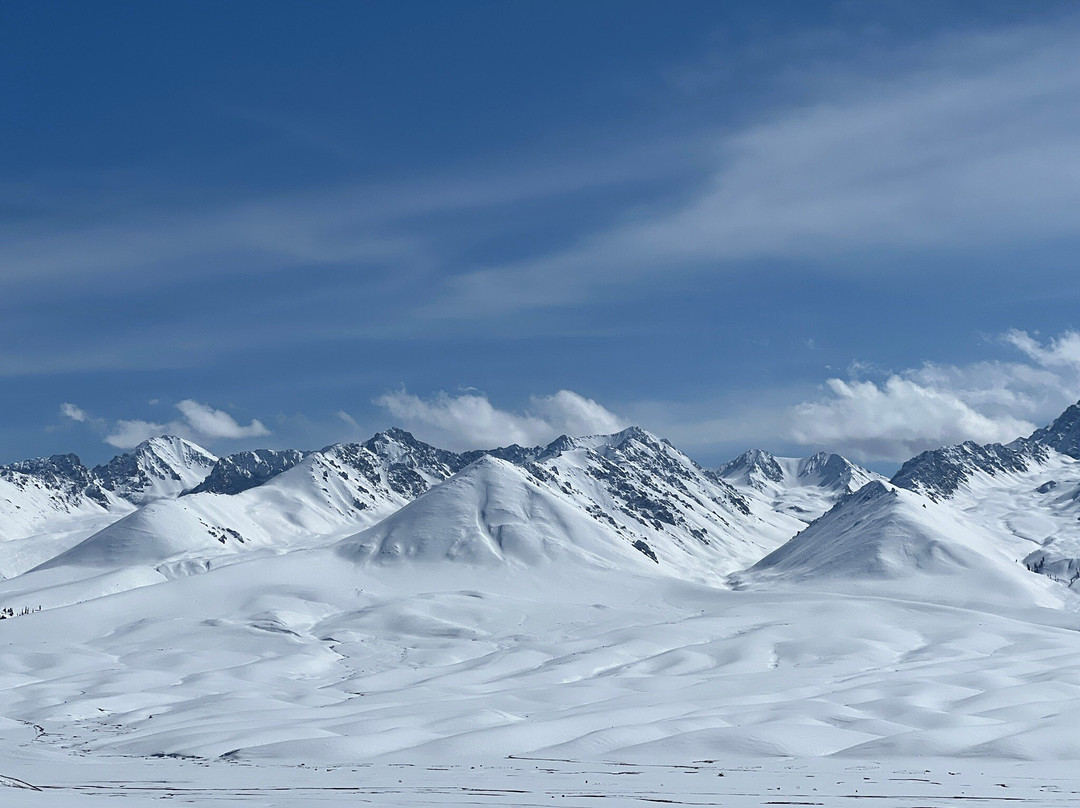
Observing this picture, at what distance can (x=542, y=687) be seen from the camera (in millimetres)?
88438

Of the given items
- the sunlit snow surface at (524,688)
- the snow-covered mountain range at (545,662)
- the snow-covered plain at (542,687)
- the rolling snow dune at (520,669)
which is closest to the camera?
the snow-covered plain at (542,687)

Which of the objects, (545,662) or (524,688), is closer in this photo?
(524,688)

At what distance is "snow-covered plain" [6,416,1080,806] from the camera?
38562mm

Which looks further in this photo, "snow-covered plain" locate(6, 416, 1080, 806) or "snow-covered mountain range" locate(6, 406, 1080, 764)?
"snow-covered mountain range" locate(6, 406, 1080, 764)

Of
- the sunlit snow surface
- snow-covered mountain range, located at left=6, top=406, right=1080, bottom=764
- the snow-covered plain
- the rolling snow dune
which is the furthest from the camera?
snow-covered mountain range, located at left=6, top=406, right=1080, bottom=764

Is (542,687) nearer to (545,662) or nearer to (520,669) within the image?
(520,669)

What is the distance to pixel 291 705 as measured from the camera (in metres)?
80.4

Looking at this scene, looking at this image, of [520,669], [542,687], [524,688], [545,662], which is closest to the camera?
[542,687]

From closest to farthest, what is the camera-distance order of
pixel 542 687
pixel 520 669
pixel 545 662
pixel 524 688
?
pixel 542 687
pixel 524 688
pixel 520 669
pixel 545 662

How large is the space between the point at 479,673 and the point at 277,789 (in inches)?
2834

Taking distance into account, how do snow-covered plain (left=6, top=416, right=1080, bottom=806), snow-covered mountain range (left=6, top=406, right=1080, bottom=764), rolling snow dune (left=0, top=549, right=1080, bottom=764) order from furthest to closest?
snow-covered mountain range (left=6, top=406, right=1080, bottom=764), rolling snow dune (left=0, top=549, right=1080, bottom=764), snow-covered plain (left=6, top=416, right=1080, bottom=806)

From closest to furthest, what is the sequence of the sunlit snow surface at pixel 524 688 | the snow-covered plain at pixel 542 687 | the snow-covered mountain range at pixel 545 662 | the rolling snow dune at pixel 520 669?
the snow-covered plain at pixel 542 687 < the sunlit snow surface at pixel 524 688 < the rolling snow dune at pixel 520 669 < the snow-covered mountain range at pixel 545 662

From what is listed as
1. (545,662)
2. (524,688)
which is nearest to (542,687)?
(524,688)

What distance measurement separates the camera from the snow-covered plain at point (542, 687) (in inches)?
1518
